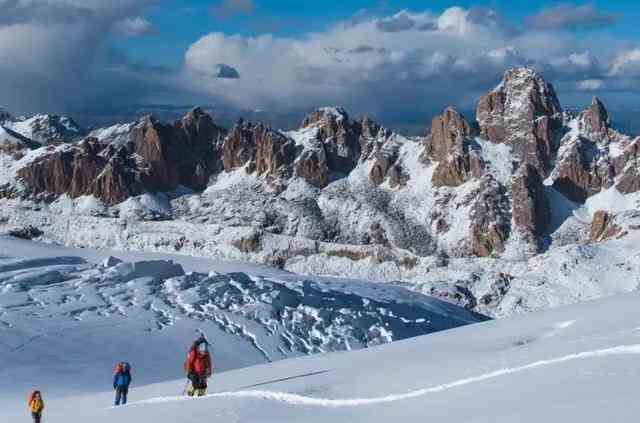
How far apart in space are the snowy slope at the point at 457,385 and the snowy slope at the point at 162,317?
174ft

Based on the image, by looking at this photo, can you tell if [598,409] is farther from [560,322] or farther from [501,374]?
[560,322]

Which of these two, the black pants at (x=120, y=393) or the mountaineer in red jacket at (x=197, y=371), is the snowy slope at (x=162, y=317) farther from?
the mountaineer in red jacket at (x=197, y=371)

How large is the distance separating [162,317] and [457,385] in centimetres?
11754

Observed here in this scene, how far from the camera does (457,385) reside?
30250mm

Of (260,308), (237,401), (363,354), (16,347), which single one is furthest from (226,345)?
(237,401)

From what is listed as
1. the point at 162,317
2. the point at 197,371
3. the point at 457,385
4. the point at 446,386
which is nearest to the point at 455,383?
the point at 457,385

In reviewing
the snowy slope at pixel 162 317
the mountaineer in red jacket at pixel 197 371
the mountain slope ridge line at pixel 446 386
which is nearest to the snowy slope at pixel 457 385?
the mountain slope ridge line at pixel 446 386

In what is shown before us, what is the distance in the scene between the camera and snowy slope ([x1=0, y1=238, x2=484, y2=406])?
108500 mm

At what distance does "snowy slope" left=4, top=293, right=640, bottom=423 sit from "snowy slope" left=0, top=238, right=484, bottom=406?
53066 millimetres

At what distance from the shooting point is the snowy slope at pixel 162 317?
10850cm

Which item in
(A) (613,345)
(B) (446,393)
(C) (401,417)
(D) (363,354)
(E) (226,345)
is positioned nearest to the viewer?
(C) (401,417)

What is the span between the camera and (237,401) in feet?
109

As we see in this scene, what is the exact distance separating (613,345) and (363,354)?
17.0m

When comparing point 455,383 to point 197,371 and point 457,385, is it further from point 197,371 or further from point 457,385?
point 197,371
